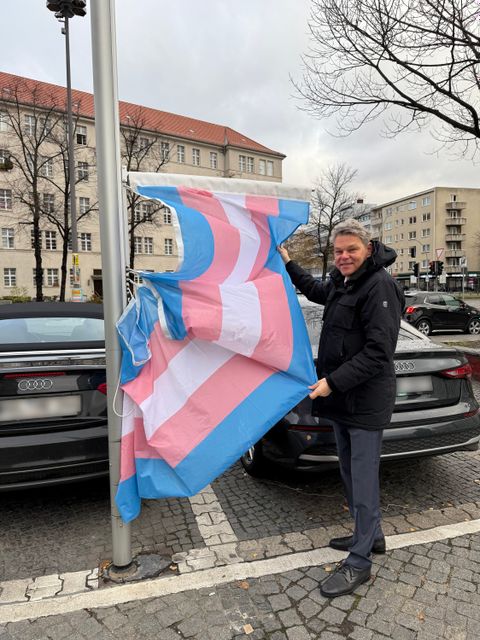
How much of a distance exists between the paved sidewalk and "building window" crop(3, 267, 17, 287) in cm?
4900

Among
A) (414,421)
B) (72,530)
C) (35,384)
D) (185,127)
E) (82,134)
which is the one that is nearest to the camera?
(35,384)

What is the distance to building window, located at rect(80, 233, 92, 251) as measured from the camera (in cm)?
4766

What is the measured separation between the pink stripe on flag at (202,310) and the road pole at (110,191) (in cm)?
41

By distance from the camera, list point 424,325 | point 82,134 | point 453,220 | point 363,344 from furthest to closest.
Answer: point 453,220 < point 82,134 < point 424,325 < point 363,344

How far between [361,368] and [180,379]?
37.8 inches

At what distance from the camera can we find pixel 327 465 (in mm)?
3098

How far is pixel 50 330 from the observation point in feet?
12.5

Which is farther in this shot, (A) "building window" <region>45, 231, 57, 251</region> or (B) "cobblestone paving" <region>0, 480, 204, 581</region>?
(A) "building window" <region>45, 231, 57, 251</region>

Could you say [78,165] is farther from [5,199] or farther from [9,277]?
[9,277]

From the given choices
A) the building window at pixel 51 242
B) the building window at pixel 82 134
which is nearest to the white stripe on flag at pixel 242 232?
the building window at pixel 82 134

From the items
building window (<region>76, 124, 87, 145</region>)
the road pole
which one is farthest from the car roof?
building window (<region>76, 124, 87, 145</region>)

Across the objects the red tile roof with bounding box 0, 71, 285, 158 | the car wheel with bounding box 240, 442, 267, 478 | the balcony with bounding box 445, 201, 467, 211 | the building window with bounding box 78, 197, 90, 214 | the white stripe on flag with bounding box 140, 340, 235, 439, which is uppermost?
the red tile roof with bounding box 0, 71, 285, 158

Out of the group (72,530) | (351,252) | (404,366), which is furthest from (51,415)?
(404,366)

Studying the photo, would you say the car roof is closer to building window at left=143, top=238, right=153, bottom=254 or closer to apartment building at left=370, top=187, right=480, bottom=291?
building window at left=143, top=238, right=153, bottom=254
